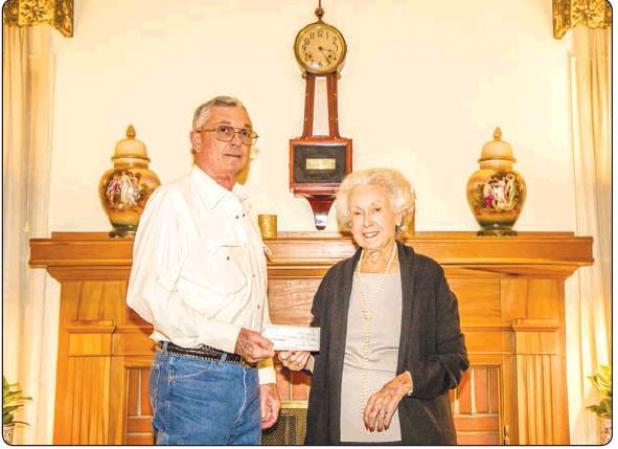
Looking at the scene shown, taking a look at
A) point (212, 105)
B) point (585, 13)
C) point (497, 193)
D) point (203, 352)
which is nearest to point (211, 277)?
point (203, 352)

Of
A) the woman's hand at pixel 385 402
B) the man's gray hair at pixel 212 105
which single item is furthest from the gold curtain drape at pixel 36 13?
the woman's hand at pixel 385 402

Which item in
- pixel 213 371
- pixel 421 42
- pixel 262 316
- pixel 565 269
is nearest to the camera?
pixel 213 371

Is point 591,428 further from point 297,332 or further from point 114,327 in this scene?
point 114,327

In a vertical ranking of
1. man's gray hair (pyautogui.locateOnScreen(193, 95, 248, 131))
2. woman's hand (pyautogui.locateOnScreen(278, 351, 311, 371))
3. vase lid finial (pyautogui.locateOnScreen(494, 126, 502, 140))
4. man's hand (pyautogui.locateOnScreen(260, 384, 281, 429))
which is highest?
vase lid finial (pyautogui.locateOnScreen(494, 126, 502, 140))

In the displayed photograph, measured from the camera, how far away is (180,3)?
397 cm

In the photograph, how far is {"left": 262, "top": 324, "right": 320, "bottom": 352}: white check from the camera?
86.6 inches

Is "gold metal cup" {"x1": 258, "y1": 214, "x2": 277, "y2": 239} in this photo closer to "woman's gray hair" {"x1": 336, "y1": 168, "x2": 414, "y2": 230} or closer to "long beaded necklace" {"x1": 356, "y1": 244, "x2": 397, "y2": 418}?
"woman's gray hair" {"x1": 336, "y1": 168, "x2": 414, "y2": 230}

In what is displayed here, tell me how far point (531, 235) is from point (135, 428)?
209cm

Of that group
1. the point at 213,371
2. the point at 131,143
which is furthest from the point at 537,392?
the point at 131,143

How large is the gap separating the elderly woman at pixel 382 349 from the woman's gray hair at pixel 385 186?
0.16 feet

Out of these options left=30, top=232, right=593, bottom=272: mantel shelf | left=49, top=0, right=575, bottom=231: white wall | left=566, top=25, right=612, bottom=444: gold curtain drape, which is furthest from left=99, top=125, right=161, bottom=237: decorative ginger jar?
left=566, top=25, right=612, bottom=444: gold curtain drape

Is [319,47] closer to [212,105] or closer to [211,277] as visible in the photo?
[212,105]

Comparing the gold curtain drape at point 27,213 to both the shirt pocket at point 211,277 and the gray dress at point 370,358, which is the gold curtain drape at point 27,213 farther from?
the gray dress at point 370,358

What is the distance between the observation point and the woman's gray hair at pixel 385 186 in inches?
96.0
